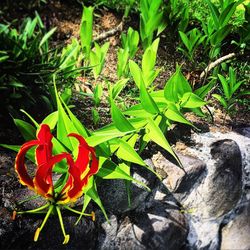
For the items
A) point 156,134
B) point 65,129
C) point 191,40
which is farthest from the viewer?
point 191,40

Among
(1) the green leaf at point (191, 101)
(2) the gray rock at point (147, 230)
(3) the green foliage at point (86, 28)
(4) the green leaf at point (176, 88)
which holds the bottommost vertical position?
(2) the gray rock at point (147, 230)

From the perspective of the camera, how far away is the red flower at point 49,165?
2.59 feet

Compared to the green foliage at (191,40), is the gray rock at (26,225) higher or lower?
lower

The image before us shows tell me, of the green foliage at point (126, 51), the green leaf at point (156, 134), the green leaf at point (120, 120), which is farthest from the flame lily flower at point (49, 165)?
the green foliage at point (126, 51)

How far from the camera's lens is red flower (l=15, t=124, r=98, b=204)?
789mm

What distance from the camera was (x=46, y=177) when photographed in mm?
829

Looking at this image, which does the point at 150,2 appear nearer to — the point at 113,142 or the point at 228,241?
the point at 113,142

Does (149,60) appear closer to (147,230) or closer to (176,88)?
(176,88)

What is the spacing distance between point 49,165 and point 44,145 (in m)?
0.05

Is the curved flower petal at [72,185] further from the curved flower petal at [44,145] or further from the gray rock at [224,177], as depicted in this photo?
the gray rock at [224,177]

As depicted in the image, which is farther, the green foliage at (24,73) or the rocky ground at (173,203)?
the green foliage at (24,73)

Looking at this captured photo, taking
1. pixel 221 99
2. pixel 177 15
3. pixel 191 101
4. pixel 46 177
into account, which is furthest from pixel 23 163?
pixel 177 15

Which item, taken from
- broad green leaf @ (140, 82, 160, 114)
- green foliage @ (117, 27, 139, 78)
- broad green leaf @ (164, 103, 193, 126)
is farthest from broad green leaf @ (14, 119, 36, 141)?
green foliage @ (117, 27, 139, 78)

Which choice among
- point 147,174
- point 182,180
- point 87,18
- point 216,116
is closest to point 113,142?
point 147,174
